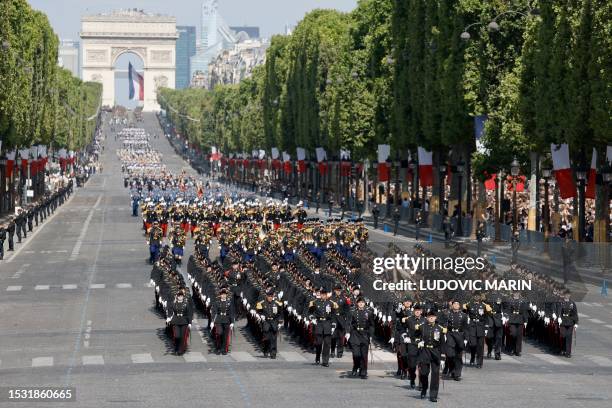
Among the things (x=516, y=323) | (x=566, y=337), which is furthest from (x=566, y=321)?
(x=516, y=323)

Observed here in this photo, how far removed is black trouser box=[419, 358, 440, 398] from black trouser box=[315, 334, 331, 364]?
5270 millimetres

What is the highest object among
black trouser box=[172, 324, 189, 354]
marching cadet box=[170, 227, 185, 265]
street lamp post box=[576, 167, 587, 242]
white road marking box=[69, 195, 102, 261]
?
street lamp post box=[576, 167, 587, 242]

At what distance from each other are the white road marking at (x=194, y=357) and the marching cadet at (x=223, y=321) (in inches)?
21.7

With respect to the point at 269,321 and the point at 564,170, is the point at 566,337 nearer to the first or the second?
the point at 269,321

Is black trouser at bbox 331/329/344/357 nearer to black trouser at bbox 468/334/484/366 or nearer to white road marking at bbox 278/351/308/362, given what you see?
white road marking at bbox 278/351/308/362

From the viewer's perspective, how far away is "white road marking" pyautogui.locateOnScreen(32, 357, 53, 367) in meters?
40.4

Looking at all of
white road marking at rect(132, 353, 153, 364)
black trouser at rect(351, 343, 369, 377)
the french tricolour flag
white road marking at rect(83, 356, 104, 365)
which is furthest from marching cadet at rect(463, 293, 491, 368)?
the french tricolour flag

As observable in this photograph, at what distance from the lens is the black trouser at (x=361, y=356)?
124 feet

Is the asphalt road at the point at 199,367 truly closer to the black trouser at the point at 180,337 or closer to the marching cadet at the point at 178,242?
the black trouser at the point at 180,337

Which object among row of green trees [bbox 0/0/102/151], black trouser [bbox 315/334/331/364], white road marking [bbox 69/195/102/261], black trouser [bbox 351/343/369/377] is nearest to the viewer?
black trouser [bbox 351/343/369/377]

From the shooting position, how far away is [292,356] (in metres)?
42.7

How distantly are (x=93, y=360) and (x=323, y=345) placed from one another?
550 centimetres

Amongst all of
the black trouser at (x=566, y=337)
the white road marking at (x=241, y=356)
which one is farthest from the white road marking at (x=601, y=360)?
the white road marking at (x=241, y=356)

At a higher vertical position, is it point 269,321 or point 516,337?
point 269,321
